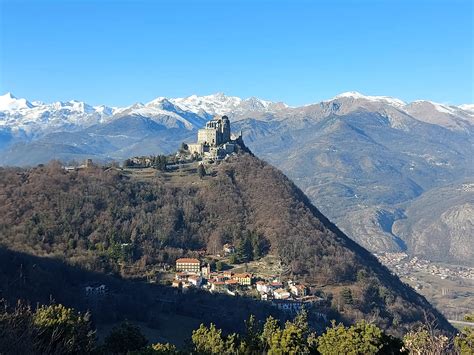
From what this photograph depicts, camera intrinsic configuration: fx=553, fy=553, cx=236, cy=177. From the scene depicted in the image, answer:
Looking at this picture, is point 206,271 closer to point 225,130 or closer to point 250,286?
point 250,286

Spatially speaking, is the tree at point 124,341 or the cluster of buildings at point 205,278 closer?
the tree at point 124,341

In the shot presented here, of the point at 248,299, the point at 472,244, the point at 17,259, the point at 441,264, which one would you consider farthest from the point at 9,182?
the point at 472,244

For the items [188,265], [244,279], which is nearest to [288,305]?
[244,279]

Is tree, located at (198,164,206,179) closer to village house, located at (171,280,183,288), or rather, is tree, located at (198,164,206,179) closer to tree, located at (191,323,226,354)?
village house, located at (171,280,183,288)

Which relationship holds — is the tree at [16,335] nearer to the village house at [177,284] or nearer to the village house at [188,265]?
the village house at [177,284]

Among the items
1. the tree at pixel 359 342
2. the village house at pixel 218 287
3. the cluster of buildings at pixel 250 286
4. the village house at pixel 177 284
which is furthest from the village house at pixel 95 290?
the tree at pixel 359 342

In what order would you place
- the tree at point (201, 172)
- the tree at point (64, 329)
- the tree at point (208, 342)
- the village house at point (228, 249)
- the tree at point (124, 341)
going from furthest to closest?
the tree at point (201, 172) → the village house at point (228, 249) → the tree at point (124, 341) → the tree at point (208, 342) → the tree at point (64, 329)
